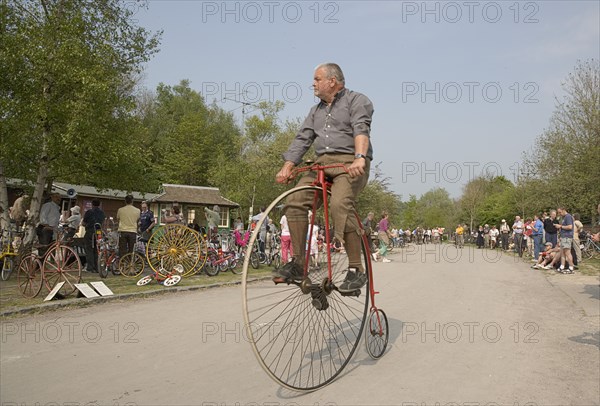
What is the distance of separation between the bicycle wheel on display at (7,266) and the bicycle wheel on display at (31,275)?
11.6 ft

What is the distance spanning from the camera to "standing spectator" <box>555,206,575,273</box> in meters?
17.2

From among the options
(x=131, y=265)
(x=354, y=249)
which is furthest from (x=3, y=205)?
(x=354, y=249)

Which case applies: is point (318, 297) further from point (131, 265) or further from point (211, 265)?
point (211, 265)

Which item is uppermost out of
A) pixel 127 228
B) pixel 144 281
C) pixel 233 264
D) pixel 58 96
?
pixel 58 96

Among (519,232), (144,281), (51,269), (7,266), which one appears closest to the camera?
(51,269)

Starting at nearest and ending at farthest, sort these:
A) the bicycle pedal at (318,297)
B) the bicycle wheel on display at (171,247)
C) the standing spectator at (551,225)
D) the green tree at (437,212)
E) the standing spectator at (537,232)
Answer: the bicycle pedal at (318,297)
the bicycle wheel on display at (171,247)
the standing spectator at (551,225)
the standing spectator at (537,232)
the green tree at (437,212)

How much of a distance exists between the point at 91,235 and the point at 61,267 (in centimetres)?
480

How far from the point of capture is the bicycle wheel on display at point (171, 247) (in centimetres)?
1295

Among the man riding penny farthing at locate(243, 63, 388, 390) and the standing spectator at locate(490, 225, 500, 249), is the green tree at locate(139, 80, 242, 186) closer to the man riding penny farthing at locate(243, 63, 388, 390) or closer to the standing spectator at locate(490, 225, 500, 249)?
the standing spectator at locate(490, 225, 500, 249)

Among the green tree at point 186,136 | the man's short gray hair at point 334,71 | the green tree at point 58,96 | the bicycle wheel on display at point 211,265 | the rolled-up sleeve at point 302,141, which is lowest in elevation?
the bicycle wheel on display at point 211,265

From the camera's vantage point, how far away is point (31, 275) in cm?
995

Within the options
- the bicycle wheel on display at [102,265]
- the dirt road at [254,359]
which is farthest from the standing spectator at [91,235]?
the dirt road at [254,359]

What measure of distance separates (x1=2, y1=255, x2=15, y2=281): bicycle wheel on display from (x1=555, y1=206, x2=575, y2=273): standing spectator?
16797 mm

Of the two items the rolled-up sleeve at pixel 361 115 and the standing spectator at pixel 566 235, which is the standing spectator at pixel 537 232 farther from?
the rolled-up sleeve at pixel 361 115
